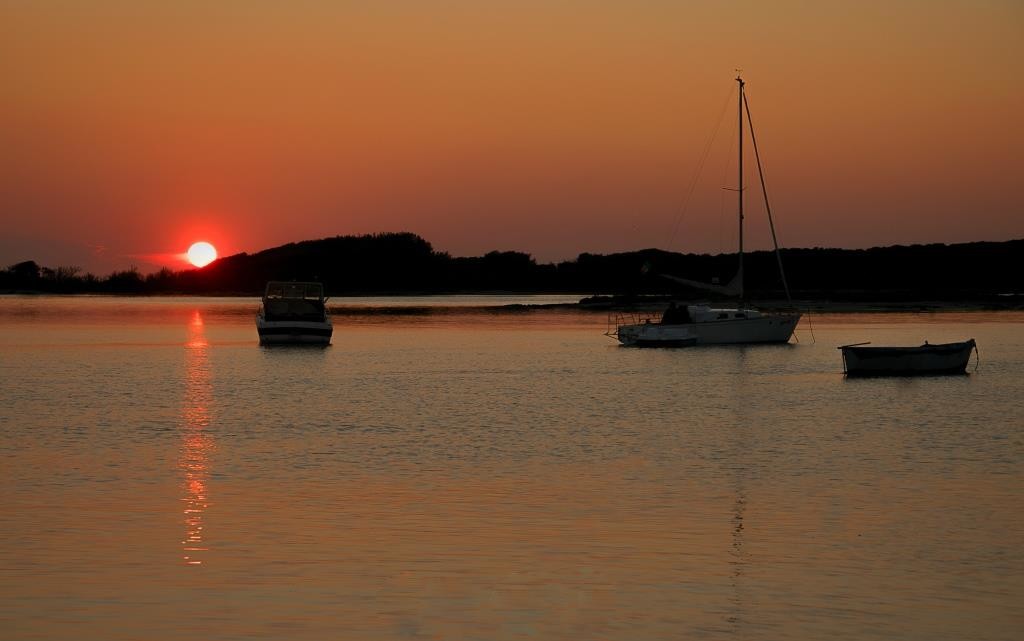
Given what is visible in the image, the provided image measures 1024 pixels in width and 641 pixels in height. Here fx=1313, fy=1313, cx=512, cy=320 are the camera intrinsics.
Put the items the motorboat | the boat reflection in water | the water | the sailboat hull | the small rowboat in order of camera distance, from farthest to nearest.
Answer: the motorboat, the sailboat hull, the small rowboat, the boat reflection in water, the water

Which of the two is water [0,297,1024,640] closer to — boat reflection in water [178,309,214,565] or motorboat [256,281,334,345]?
boat reflection in water [178,309,214,565]

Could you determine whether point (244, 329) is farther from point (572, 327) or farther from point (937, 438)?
point (937, 438)

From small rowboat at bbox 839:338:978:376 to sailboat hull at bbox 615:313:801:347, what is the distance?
1916 cm

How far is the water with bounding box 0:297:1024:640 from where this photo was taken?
42.4ft

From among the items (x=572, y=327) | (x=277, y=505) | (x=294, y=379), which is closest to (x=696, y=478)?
(x=277, y=505)

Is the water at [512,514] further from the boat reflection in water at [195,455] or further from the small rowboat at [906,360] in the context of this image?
the small rowboat at [906,360]

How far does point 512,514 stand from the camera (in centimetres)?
1875

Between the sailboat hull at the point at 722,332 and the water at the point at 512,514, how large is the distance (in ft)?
88.6

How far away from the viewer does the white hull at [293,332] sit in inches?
2894

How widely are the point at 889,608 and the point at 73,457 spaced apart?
17.4 meters

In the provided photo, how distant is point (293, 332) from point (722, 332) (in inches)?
944

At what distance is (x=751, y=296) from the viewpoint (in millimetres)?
170875

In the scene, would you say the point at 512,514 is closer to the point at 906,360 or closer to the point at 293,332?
the point at 906,360

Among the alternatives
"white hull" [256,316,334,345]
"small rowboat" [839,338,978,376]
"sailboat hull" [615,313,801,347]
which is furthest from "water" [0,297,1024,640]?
"white hull" [256,316,334,345]
